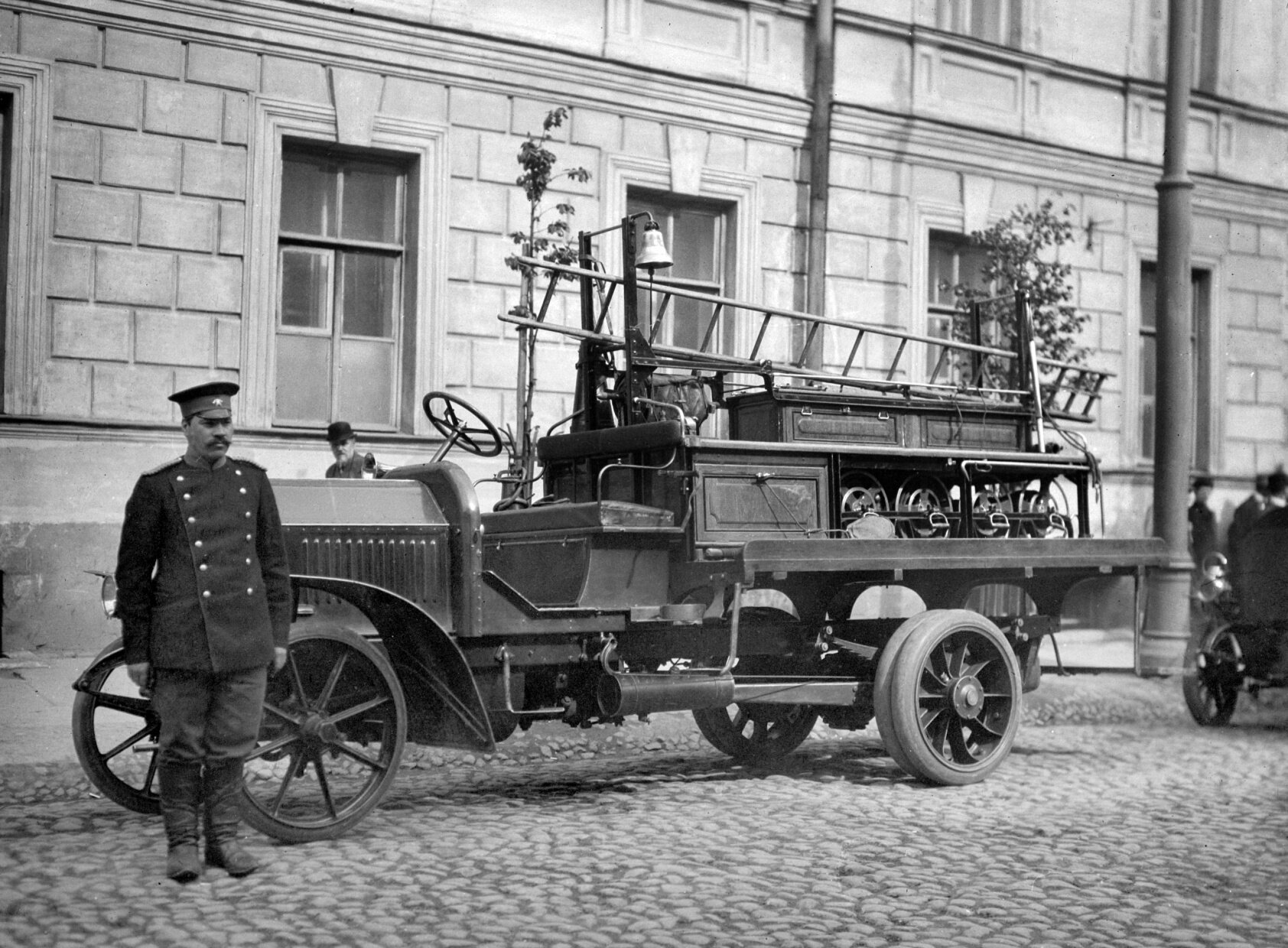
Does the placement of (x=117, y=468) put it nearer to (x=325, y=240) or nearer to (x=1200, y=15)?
(x=325, y=240)

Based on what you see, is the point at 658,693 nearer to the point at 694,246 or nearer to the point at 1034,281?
the point at 694,246

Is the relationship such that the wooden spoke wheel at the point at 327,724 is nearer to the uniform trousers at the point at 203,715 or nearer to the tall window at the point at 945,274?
the uniform trousers at the point at 203,715

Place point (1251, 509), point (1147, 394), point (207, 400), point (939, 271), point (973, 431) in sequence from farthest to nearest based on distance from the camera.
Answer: point (1147, 394) < point (939, 271) < point (1251, 509) < point (973, 431) < point (207, 400)

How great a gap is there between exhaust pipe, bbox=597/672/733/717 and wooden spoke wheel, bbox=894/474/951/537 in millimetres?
1467

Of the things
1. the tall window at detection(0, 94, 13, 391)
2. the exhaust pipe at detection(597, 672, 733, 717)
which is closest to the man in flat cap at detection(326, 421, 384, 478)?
the tall window at detection(0, 94, 13, 391)

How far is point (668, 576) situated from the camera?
710 centimetres

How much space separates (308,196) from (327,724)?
695 centimetres

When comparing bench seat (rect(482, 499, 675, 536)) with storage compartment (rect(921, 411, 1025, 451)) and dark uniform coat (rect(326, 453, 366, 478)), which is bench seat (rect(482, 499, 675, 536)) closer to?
storage compartment (rect(921, 411, 1025, 451))

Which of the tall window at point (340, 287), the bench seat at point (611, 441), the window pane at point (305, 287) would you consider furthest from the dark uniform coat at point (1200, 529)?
the bench seat at point (611, 441)

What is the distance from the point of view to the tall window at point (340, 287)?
11805 millimetres

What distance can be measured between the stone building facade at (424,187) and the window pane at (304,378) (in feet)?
0.08

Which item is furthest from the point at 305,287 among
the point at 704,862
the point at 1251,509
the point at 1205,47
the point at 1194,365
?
the point at 1205,47

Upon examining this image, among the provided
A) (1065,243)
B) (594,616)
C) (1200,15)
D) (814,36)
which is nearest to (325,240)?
(814,36)

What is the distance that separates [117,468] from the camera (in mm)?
10781
